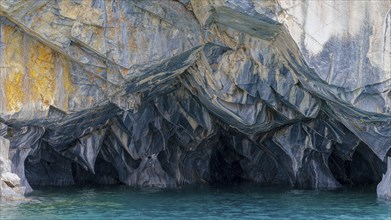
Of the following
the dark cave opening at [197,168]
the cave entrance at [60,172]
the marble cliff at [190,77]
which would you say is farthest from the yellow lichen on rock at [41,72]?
the dark cave opening at [197,168]

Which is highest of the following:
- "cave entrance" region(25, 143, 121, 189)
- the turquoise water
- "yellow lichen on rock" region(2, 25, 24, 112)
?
"yellow lichen on rock" region(2, 25, 24, 112)

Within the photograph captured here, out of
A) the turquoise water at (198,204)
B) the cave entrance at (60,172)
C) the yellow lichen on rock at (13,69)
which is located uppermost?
the yellow lichen on rock at (13,69)

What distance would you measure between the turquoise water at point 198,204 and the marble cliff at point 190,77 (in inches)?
55.6

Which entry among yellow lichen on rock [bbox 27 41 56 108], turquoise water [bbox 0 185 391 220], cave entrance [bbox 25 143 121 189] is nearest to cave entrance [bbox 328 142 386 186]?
turquoise water [bbox 0 185 391 220]

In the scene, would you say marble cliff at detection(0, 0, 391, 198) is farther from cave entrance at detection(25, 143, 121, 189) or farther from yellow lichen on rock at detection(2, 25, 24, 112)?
cave entrance at detection(25, 143, 121, 189)

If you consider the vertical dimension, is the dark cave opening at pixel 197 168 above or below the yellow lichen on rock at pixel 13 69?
below

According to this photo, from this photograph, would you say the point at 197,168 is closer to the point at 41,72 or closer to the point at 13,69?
the point at 41,72

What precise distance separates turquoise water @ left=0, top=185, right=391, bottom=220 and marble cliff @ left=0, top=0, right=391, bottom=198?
141 centimetres

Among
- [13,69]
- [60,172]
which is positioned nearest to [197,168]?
[60,172]

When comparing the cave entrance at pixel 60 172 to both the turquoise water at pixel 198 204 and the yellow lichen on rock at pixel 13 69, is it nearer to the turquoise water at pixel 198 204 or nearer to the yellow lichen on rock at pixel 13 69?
the turquoise water at pixel 198 204

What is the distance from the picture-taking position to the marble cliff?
18859 mm

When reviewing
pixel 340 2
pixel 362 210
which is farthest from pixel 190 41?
pixel 362 210

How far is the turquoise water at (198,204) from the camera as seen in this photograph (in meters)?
19.3

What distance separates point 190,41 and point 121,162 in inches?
425
